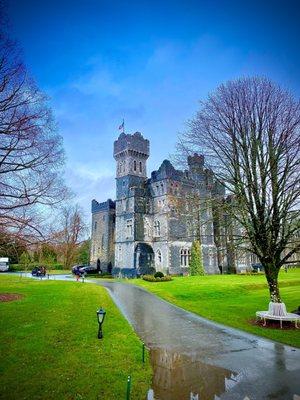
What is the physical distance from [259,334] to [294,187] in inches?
274

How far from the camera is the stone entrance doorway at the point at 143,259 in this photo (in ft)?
146

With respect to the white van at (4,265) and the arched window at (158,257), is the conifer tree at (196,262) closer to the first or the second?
the arched window at (158,257)

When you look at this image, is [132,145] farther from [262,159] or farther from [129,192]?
[262,159]

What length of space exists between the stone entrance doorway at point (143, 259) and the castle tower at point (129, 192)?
919mm

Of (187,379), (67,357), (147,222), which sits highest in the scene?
(147,222)

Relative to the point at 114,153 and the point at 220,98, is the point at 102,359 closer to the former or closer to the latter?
the point at 220,98

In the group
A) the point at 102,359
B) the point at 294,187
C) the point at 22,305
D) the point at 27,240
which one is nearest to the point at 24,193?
the point at 27,240

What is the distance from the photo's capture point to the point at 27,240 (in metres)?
10.9

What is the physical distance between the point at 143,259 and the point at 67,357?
118 feet

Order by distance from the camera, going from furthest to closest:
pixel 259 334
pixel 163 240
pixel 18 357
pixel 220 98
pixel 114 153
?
pixel 114 153 < pixel 163 240 < pixel 220 98 < pixel 259 334 < pixel 18 357

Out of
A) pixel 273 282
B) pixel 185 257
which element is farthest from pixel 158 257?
pixel 273 282

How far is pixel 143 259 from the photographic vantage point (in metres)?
44.8

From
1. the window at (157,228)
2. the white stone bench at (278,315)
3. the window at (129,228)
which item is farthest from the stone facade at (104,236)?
the white stone bench at (278,315)

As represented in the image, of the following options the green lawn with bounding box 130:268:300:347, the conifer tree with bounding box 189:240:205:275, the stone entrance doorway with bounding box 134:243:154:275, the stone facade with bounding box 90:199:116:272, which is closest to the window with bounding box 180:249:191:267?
the conifer tree with bounding box 189:240:205:275
